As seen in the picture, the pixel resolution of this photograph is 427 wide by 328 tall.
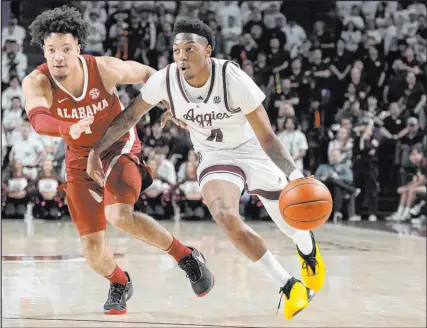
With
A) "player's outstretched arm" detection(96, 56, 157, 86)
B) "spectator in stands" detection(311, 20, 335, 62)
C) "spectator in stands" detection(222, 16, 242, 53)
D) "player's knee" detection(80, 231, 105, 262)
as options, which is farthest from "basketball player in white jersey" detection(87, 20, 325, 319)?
"spectator in stands" detection(311, 20, 335, 62)

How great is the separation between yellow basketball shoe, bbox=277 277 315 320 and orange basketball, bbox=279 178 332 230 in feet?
2.90

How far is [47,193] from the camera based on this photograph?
1012cm

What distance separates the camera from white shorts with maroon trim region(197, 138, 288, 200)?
5.43 metres

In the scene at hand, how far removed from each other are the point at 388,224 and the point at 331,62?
3.66 meters

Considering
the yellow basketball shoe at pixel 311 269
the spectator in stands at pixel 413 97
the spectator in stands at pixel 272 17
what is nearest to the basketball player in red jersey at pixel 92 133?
the yellow basketball shoe at pixel 311 269

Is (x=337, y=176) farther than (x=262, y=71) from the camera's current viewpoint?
Yes

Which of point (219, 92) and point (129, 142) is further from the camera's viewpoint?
point (129, 142)

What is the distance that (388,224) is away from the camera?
1408 centimetres

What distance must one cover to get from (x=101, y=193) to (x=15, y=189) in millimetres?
4545

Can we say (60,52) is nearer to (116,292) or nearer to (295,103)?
(116,292)

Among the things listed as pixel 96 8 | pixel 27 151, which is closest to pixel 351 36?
pixel 96 8

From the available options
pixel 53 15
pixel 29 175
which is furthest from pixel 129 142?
pixel 29 175

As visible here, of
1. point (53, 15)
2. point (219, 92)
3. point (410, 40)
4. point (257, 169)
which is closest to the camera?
point (53, 15)

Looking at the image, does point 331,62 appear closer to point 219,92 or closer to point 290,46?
point 290,46
